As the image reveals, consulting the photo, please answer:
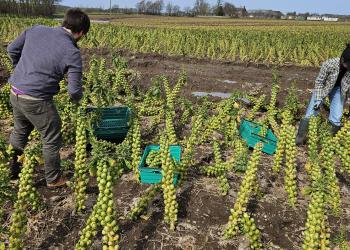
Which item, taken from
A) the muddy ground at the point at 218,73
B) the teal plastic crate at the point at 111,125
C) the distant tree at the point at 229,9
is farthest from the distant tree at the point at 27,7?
the distant tree at the point at 229,9

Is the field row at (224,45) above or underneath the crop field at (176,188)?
above

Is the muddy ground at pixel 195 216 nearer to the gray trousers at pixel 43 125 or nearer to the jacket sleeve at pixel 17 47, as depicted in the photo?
the gray trousers at pixel 43 125

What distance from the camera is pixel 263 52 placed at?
13578 mm

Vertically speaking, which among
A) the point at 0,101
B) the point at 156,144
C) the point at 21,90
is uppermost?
the point at 21,90

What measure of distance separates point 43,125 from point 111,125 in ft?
4.74

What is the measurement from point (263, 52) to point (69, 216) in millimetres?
11736

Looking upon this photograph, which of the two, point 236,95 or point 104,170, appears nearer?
point 104,170

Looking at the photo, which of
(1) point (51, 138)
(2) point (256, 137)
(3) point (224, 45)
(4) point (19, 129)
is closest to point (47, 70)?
(1) point (51, 138)

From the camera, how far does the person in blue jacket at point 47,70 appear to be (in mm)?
3414

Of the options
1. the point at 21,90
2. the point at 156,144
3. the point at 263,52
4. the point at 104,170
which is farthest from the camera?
the point at 263,52

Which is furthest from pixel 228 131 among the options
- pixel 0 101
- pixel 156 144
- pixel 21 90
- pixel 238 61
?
pixel 238 61

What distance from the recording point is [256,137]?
517 cm

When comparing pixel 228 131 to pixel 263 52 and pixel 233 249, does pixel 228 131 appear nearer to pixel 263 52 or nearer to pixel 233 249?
pixel 233 249

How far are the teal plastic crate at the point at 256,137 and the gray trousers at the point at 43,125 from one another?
2853 mm
